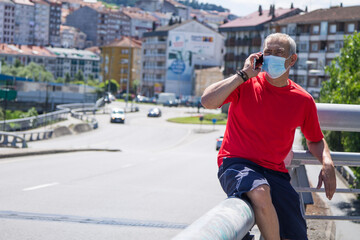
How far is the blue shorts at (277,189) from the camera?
4289mm

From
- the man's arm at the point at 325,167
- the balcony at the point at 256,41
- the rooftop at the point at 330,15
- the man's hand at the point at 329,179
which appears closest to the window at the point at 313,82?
the rooftop at the point at 330,15

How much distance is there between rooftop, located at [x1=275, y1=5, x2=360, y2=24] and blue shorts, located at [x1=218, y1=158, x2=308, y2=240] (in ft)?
325

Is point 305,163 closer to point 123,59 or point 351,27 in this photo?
point 351,27

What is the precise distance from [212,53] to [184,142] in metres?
94.6

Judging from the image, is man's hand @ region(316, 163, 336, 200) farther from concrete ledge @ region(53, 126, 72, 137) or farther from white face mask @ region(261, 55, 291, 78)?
concrete ledge @ region(53, 126, 72, 137)

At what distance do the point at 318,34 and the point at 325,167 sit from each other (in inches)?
4142

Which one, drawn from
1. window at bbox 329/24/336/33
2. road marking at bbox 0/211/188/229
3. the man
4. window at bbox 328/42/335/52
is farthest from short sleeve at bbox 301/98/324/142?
window at bbox 329/24/336/33

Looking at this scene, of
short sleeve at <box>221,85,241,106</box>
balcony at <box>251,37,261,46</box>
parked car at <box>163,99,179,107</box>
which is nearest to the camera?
short sleeve at <box>221,85,241,106</box>

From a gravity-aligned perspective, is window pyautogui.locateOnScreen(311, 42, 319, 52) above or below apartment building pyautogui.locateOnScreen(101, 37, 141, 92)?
above

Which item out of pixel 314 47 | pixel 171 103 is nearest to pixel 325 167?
pixel 314 47

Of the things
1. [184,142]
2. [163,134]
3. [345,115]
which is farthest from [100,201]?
[163,134]

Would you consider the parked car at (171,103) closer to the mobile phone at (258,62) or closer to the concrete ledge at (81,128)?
the concrete ledge at (81,128)

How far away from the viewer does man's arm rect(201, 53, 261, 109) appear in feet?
14.4

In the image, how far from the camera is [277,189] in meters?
4.47
